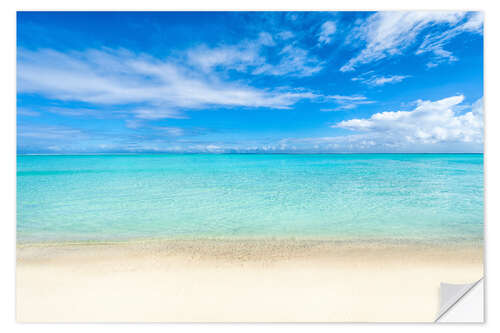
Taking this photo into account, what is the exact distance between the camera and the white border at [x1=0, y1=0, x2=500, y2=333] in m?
1.78

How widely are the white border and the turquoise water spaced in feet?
0.49

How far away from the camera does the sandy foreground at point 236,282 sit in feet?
5.99

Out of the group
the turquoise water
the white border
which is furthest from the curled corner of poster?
the turquoise water

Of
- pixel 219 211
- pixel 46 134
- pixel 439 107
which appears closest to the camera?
pixel 46 134

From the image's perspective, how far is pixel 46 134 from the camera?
7.67ft

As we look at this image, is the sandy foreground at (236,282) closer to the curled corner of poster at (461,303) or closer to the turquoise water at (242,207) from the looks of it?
the curled corner of poster at (461,303)

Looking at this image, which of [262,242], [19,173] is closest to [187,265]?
[262,242]
